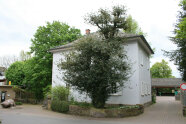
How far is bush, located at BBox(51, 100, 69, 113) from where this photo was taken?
570 inches

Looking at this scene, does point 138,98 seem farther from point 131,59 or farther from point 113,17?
point 113,17

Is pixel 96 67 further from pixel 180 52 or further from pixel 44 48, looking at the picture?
pixel 44 48

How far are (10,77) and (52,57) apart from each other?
11.5 m

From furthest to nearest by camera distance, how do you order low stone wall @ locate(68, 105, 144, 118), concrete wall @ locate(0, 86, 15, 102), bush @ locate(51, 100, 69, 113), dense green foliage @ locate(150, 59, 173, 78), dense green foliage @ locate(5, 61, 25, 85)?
dense green foliage @ locate(150, 59, 173, 78) < dense green foliage @ locate(5, 61, 25, 85) < concrete wall @ locate(0, 86, 15, 102) < bush @ locate(51, 100, 69, 113) < low stone wall @ locate(68, 105, 144, 118)

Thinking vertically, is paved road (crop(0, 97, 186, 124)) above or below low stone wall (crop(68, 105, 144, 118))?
below

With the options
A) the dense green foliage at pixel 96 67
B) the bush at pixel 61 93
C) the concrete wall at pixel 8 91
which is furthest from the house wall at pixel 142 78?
the concrete wall at pixel 8 91

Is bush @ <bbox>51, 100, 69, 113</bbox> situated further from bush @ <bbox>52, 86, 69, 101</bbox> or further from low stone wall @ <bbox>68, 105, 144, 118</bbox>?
low stone wall @ <bbox>68, 105, 144, 118</bbox>

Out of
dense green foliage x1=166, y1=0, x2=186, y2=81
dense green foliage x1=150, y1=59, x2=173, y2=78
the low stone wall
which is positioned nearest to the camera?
the low stone wall

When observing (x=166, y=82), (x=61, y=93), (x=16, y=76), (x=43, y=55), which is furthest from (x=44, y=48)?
(x=166, y=82)

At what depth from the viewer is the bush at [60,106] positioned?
1447cm

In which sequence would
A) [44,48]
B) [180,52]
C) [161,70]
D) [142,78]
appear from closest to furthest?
[142,78], [180,52], [44,48], [161,70]

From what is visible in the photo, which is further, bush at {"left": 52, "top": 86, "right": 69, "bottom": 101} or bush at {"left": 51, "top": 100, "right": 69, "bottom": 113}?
bush at {"left": 52, "top": 86, "right": 69, "bottom": 101}

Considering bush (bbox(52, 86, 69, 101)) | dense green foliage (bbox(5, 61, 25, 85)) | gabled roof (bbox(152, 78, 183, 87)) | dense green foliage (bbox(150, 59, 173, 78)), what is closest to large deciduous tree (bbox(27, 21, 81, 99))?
dense green foliage (bbox(5, 61, 25, 85))

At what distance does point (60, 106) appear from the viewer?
15.0 m
